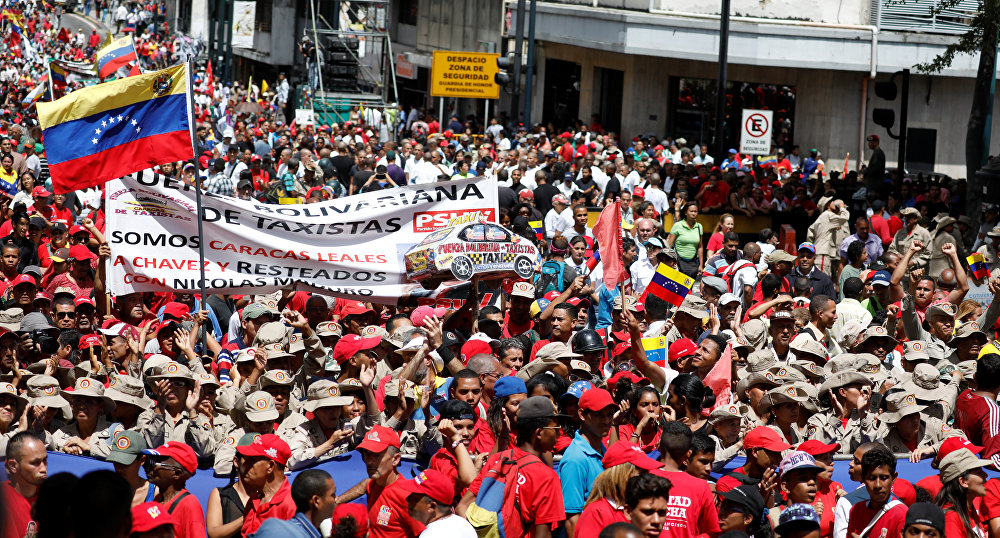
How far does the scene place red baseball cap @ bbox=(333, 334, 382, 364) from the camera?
8.88 m

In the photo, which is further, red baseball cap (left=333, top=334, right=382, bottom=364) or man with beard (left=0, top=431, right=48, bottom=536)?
red baseball cap (left=333, top=334, right=382, bottom=364)

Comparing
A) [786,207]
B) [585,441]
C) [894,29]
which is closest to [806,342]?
[585,441]

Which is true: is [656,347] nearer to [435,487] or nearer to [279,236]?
[279,236]

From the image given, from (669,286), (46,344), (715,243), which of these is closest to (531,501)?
(46,344)

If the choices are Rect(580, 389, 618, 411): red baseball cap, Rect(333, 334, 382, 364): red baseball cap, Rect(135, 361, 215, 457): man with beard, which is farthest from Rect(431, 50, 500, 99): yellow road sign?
Rect(580, 389, 618, 411): red baseball cap

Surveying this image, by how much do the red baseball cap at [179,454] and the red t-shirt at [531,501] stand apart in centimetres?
156

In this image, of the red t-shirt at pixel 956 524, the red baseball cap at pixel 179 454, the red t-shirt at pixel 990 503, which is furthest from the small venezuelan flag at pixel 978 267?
the red baseball cap at pixel 179 454

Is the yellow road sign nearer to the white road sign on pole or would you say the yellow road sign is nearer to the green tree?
the white road sign on pole

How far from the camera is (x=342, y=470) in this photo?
738 cm

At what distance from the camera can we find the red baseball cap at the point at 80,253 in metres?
12.1

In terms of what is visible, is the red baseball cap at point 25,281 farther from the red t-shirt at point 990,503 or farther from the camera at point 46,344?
the red t-shirt at point 990,503

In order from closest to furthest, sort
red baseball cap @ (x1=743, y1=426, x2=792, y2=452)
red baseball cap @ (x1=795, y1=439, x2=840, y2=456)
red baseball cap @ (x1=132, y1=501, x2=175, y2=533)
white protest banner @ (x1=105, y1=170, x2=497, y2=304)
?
red baseball cap @ (x1=132, y1=501, x2=175, y2=533) → red baseball cap @ (x1=795, y1=439, x2=840, y2=456) → red baseball cap @ (x1=743, y1=426, x2=792, y2=452) → white protest banner @ (x1=105, y1=170, x2=497, y2=304)

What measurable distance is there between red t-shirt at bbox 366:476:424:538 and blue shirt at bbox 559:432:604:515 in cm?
76

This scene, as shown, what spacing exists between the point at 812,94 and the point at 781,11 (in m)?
2.20
